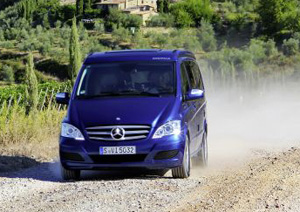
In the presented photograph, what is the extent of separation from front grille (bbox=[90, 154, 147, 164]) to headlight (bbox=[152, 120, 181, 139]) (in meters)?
0.35

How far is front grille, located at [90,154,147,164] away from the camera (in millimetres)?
9719

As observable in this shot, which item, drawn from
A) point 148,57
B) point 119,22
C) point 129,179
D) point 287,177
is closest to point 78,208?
point 129,179

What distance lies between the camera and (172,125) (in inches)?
383

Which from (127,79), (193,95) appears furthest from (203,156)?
(127,79)

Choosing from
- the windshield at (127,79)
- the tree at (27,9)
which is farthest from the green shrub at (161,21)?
the windshield at (127,79)

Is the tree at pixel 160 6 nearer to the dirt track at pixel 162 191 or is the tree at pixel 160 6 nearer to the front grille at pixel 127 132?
the dirt track at pixel 162 191

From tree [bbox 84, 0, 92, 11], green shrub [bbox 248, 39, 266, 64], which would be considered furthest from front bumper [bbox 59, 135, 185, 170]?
tree [bbox 84, 0, 92, 11]

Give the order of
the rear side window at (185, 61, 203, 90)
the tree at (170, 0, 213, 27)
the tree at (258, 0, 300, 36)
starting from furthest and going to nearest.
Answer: the tree at (170, 0, 213, 27), the tree at (258, 0, 300, 36), the rear side window at (185, 61, 203, 90)

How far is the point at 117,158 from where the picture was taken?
974 centimetres

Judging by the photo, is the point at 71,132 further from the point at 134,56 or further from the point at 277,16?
the point at 277,16

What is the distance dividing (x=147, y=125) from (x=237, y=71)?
104 metres

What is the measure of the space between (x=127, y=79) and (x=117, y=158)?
146cm

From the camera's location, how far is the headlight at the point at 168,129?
966cm

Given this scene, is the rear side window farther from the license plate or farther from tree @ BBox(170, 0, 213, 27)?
tree @ BBox(170, 0, 213, 27)
